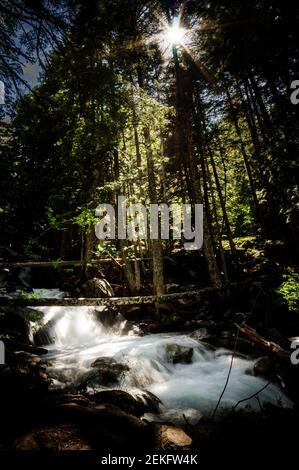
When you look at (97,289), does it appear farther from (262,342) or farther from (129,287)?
(262,342)

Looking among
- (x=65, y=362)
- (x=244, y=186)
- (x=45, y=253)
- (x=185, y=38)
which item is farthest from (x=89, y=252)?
(x=244, y=186)

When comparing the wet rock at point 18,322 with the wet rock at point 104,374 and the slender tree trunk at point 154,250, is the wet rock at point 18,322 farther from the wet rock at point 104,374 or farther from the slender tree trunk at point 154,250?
the slender tree trunk at point 154,250

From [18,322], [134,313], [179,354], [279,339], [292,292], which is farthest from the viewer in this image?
[134,313]

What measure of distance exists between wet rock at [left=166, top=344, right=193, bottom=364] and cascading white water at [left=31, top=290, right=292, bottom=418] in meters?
0.13

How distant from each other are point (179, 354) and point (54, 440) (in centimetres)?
635

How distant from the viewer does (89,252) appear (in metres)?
12.6

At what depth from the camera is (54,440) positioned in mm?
2916

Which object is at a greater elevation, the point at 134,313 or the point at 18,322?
the point at 18,322

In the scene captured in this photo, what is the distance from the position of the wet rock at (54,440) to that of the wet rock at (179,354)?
19.2 feet

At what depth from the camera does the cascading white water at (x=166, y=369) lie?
647cm

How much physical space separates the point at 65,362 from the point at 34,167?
5478 millimetres

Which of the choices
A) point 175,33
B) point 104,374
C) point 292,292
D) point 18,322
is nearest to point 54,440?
point 104,374

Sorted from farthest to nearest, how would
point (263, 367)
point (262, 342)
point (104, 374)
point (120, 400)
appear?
point (263, 367) → point (104, 374) → point (262, 342) → point (120, 400)

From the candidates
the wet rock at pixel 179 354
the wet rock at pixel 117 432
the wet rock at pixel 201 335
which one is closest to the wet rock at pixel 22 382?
the wet rock at pixel 117 432
